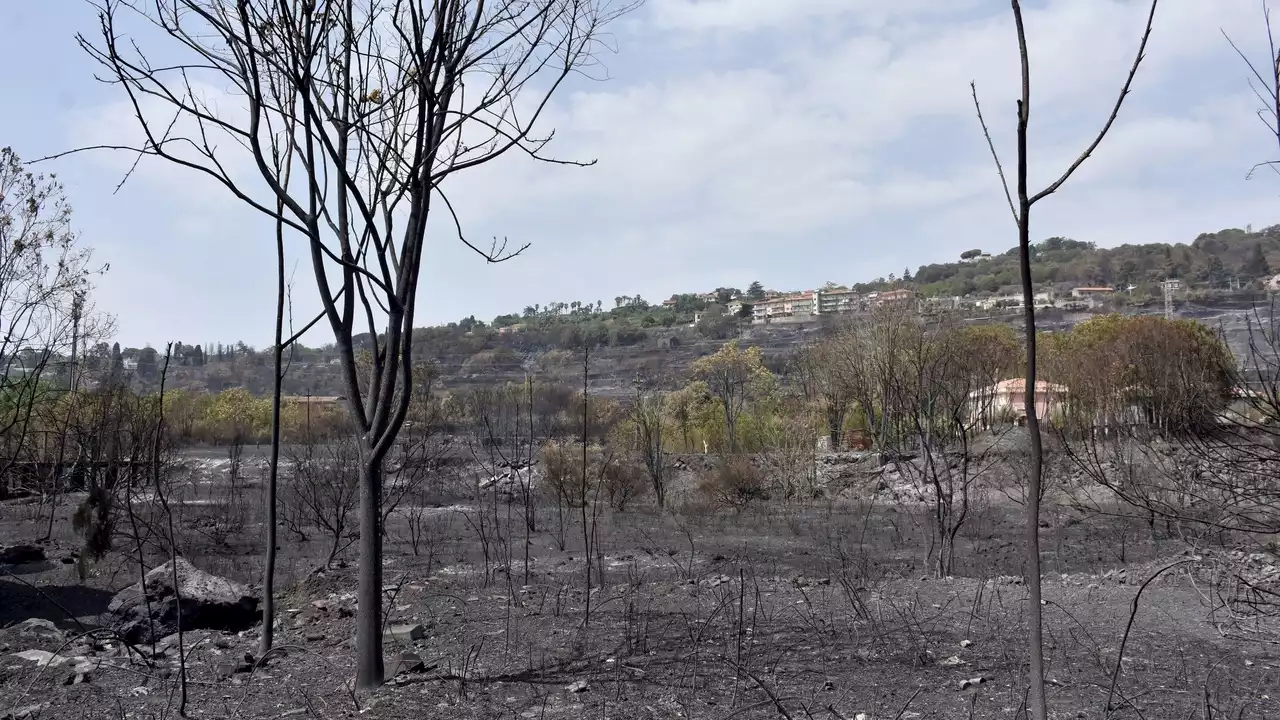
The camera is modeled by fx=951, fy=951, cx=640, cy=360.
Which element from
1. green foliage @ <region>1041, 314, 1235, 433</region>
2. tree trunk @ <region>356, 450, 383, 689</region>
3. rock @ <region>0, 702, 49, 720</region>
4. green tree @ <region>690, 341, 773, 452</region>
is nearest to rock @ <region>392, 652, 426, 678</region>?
tree trunk @ <region>356, 450, 383, 689</region>

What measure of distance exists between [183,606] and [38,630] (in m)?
1.04

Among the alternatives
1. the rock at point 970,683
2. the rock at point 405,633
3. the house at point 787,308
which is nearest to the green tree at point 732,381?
the rock at point 405,633

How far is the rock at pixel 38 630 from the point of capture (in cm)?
729

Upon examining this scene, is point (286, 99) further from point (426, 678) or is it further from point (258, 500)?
point (258, 500)

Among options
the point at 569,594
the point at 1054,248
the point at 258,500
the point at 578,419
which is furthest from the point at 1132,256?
the point at 569,594

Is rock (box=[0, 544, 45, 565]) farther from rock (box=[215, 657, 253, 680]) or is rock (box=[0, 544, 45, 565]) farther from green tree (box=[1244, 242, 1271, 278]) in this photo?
green tree (box=[1244, 242, 1271, 278])

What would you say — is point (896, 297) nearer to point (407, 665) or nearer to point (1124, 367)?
point (1124, 367)

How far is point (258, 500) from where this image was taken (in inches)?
989

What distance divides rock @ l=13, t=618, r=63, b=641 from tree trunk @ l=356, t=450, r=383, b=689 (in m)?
3.80

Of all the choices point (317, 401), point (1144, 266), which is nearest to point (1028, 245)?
point (317, 401)

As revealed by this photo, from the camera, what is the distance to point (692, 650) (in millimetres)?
5730

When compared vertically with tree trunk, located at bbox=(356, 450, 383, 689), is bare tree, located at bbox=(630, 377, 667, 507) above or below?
below

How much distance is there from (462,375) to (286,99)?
7561 centimetres

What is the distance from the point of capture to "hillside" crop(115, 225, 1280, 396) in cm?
7600
